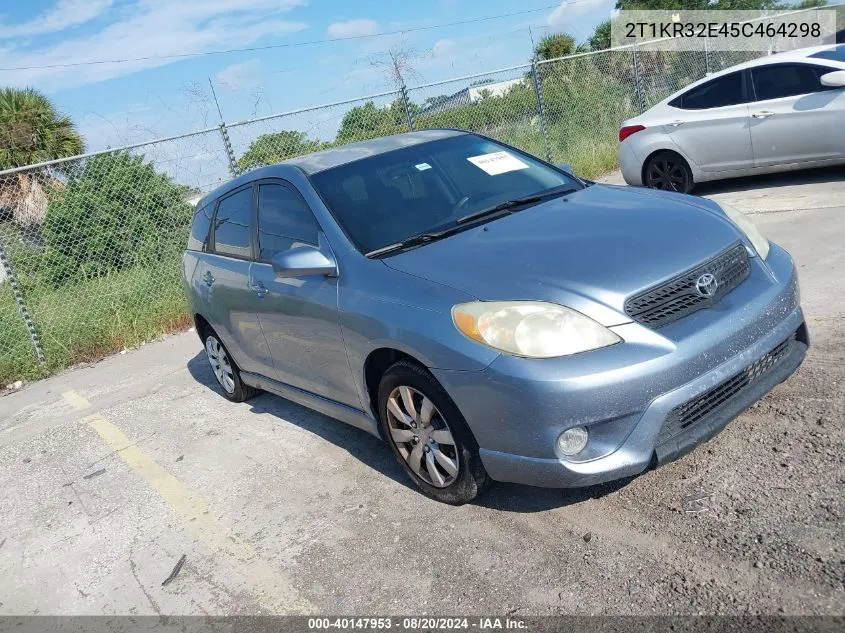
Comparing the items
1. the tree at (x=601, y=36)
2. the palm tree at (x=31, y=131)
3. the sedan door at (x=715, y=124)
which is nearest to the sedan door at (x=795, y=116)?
the sedan door at (x=715, y=124)

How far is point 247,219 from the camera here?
501 centimetres

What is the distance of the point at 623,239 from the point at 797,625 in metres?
1.68

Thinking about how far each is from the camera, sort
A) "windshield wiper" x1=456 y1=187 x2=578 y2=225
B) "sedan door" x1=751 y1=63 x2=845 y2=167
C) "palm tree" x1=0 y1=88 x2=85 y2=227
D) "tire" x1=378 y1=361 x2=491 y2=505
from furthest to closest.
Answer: "palm tree" x1=0 y1=88 x2=85 y2=227, "sedan door" x1=751 y1=63 x2=845 y2=167, "windshield wiper" x1=456 y1=187 x2=578 y2=225, "tire" x1=378 y1=361 x2=491 y2=505

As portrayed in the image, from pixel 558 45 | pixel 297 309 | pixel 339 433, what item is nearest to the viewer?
pixel 297 309

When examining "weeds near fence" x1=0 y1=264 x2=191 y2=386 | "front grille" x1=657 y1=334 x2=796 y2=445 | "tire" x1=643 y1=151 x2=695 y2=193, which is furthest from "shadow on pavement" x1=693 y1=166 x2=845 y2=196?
"weeds near fence" x1=0 y1=264 x2=191 y2=386

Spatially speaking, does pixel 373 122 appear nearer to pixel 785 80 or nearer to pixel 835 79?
pixel 785 80

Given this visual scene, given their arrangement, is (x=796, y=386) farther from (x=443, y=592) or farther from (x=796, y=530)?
(x=443, y=592)

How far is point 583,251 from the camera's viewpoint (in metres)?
3.43

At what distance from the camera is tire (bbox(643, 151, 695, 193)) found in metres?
9.20

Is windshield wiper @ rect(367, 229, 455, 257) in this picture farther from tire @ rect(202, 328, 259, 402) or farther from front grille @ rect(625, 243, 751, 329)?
tire @ rect(202, 328, 259, 402)

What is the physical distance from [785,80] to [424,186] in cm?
588

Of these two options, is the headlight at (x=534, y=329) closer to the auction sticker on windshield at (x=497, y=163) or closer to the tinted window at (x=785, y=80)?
the auction sticker on windshield at (x=497, y=163)

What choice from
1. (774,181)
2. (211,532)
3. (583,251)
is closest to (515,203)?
(583,251)

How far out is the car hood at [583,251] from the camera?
319 cm
